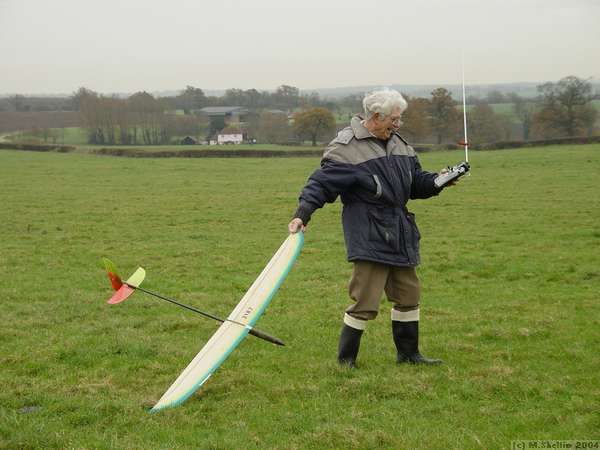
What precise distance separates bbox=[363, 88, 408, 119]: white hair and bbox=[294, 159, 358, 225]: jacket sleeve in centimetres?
57

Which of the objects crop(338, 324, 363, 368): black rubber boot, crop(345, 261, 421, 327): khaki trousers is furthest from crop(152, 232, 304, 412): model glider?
crop(338, 324, 363, 368): black rubber boot

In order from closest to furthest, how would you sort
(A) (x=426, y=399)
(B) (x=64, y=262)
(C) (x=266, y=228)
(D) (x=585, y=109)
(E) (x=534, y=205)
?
1. (A) (x=426, y=399)
2. (B) (x=64, y=262)
3. (C) (x=266, y=228)
4. (E) (x=534, y=205)
5. (D) (x=585, y=109)

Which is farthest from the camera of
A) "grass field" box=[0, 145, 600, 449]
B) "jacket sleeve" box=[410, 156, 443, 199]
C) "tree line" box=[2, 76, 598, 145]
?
"tree line" box=[2, 76, 598, 145]

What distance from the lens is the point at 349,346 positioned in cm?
697

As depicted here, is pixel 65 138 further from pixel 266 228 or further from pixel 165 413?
pixel 165 413

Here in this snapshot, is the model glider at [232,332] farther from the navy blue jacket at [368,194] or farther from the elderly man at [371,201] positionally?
the navy blue jacket at [368,194]

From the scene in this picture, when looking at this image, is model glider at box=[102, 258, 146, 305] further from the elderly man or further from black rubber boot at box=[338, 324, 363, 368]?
black rubber boot at box=[338, 324, 363, 368]

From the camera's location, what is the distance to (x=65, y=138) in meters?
80.8

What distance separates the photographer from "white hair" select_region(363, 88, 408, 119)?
659 centimetres

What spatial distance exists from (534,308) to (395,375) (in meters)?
3.47

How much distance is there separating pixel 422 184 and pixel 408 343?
1601 millimetres

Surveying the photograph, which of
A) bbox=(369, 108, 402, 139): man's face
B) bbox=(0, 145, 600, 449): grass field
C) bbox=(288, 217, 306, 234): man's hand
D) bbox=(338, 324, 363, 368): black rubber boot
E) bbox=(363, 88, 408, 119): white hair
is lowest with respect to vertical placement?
bbox=(0, 145, 600, 449): grass field

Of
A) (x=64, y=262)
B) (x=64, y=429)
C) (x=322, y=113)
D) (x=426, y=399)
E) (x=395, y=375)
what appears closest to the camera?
(x=64, y=429)

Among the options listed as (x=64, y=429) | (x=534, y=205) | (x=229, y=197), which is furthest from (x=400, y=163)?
(x=229, y=197)
